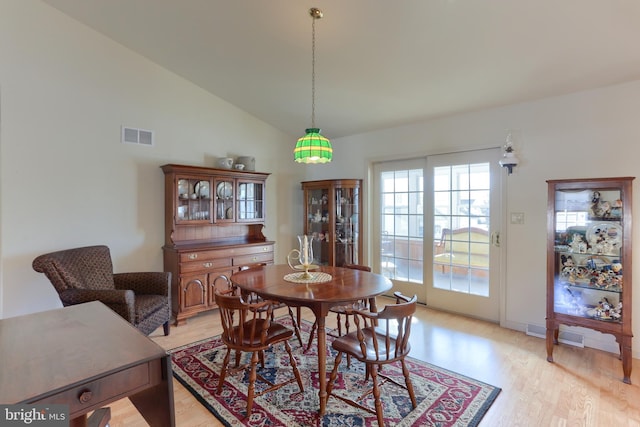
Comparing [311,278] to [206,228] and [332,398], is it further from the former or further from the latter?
[206,228]

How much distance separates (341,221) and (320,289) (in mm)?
2566

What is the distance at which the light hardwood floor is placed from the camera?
201 cm

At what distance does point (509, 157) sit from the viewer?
332 cm

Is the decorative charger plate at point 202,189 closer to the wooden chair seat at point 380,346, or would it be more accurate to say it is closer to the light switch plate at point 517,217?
the wooden chair seat at point 380,346

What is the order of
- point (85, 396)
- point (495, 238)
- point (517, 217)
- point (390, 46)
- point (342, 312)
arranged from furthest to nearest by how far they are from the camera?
point (495, 238), point (517, 217), point (390, 46), point (342, 312), point (85, 396)

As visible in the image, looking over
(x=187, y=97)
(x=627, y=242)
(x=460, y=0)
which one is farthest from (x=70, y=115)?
(x=627, y=242)

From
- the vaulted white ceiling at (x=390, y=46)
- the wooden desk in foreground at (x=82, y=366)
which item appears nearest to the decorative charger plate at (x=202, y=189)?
the vaulted white ceiling at (x=390, y=46)

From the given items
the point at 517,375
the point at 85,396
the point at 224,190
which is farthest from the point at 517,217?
the point at 85,396

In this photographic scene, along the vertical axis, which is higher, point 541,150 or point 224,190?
point 541,150

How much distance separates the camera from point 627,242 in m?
2.54

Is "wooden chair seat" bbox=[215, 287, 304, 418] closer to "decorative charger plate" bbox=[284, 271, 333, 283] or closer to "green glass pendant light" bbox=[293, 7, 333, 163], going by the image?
"decorative charger plate" bbox=[284, 271, 333, 283]

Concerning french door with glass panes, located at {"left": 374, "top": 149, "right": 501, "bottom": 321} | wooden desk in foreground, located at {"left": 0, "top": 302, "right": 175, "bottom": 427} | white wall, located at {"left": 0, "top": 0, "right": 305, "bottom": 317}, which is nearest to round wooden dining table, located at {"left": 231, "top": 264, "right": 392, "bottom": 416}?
wooden desk in foreground, located at {"left": 0, "top": 302, "right": 175, "bottom": 427}

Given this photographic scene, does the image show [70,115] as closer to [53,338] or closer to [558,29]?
[53,338]

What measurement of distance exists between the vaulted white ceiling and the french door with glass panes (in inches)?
29.0
